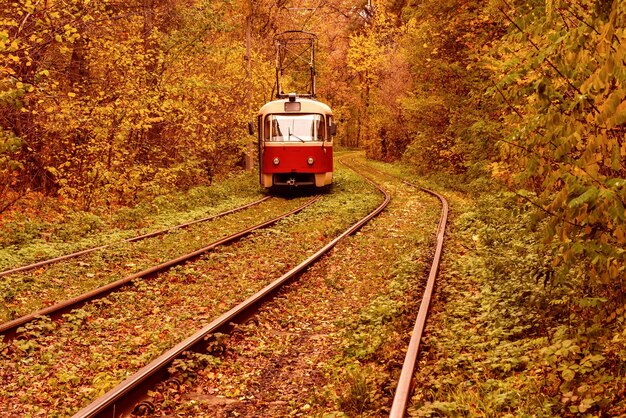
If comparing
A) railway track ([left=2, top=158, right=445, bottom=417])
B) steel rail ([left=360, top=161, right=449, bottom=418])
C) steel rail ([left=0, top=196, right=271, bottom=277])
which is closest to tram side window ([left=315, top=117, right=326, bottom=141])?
steel rail ([left=0, top=196, right=271, bottom=277])

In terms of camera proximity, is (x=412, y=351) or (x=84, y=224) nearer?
→ (x=412, y=351)

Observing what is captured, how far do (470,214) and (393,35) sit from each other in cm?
3815

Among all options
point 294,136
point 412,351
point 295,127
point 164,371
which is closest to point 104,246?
point 164,371

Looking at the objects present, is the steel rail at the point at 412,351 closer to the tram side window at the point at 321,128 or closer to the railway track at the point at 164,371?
the railway track at the point at 164,371

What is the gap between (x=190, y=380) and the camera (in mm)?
5762

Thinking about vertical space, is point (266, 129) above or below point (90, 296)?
above

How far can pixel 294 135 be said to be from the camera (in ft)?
70.1

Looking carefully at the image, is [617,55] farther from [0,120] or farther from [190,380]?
[0,120]

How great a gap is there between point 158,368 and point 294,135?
16.3m

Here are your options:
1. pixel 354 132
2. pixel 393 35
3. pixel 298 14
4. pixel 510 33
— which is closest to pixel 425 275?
pixel 510 33

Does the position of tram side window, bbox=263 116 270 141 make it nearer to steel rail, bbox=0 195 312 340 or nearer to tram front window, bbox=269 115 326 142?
tram front window, bbox=269 115 326 142

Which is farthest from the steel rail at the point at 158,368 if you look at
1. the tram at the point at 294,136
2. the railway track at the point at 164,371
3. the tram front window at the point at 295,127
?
the tram front window at the point at 295,127

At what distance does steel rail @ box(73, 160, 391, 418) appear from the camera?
188 inches

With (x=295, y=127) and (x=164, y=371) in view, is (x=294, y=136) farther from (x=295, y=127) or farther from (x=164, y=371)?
(x=164, y=371)
